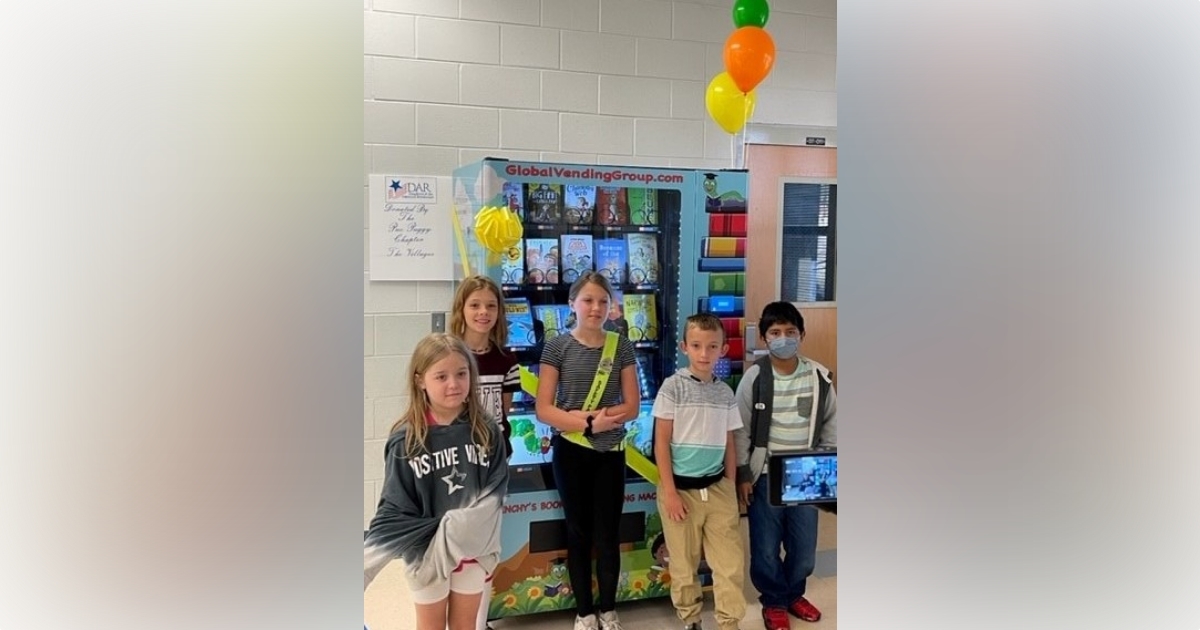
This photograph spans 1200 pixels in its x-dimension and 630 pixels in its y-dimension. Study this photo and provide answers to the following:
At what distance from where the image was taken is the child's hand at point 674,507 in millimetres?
2752

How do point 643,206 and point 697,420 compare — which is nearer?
point 697,420

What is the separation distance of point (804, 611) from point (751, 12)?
2238 mm

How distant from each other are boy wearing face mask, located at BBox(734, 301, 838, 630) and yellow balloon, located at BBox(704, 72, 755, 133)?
0.85 metres

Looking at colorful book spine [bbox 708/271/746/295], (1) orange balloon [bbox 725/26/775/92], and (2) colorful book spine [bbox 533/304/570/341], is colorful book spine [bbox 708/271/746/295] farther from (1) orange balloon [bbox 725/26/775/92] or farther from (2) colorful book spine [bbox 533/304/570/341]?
(1) orange balloon [bbox 725/26/775/92]

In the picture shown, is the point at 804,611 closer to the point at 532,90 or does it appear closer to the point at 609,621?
the point at 609,621

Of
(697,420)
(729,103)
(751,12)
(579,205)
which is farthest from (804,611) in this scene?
(751,12)

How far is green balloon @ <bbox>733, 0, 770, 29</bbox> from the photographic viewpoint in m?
2.95

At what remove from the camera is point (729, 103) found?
321cm

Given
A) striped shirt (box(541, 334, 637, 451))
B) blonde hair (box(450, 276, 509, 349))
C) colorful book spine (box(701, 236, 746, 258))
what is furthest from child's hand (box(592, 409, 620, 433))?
colorful book spine (box(701, 236, 746, 258))

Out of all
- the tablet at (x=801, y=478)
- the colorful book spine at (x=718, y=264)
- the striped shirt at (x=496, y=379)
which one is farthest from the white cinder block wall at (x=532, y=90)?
the tablet at (x=801, y=478)

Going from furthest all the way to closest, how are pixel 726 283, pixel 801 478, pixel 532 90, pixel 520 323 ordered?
1. pixel 532 90
2. pixel 726 283
3. pixel 520 323
4. pixel 801 478

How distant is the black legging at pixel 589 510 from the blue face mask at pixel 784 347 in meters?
0.68
